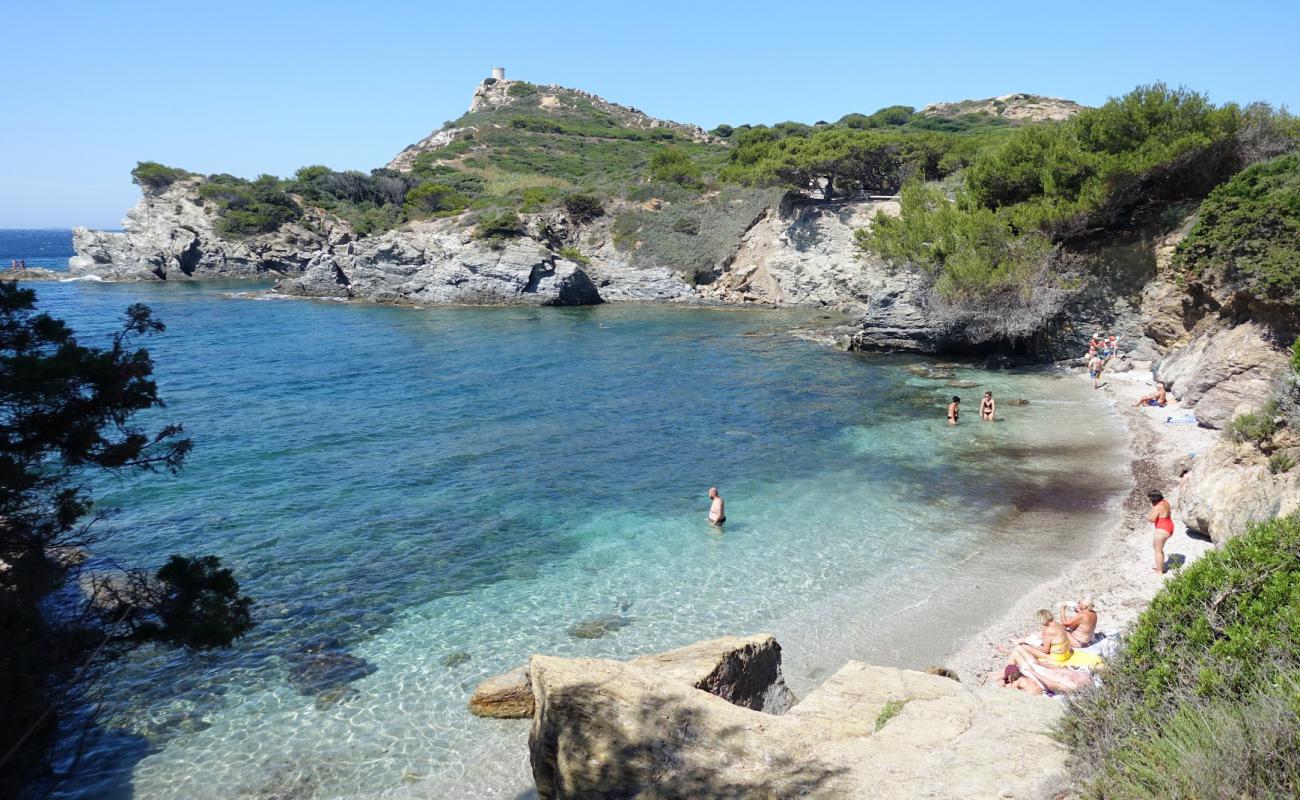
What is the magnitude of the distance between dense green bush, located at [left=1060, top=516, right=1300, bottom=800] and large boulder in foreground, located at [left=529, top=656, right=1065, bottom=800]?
54 cm

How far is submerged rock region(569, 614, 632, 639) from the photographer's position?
11.3m

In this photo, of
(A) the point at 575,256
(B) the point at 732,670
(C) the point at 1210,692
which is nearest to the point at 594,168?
(A) the point at 575,256

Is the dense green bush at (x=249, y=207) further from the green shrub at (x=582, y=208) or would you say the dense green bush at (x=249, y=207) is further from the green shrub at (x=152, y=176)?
the green shrub at (x=582, y=208)

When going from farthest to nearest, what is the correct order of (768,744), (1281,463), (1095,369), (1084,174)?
(1084,174) < (1095,369) < (1281,463) < (768,744)

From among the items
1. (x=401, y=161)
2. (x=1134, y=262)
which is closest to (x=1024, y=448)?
(x=1134, y=262)

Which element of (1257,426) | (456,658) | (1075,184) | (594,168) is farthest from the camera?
(594,168)

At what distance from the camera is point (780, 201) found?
51.8 meters

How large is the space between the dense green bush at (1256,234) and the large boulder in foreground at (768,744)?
17.4m

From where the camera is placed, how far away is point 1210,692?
501 cm

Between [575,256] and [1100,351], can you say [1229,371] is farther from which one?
[575,256]

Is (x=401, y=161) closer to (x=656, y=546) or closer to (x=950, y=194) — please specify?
(x=950, y=194)

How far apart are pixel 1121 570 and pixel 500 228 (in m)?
45.8

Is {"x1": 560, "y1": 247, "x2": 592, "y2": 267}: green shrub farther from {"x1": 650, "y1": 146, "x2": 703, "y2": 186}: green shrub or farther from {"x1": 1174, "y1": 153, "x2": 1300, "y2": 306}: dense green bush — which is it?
{"x1": 1174, "y1": 153, "x2": 1300, "y2": 306}: dense green bush

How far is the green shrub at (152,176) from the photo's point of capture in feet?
234
